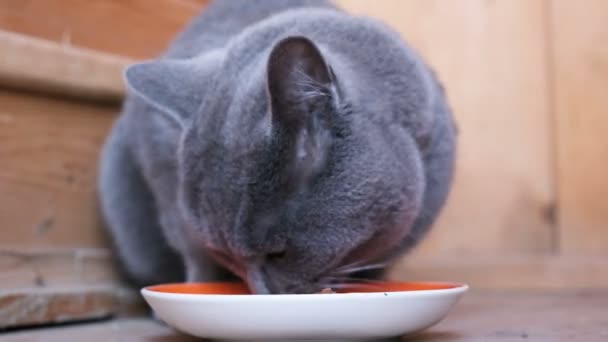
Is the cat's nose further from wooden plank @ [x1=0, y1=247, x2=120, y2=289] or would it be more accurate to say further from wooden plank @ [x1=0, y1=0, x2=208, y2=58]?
wooden plank @ [x1=0, y1=0, x2=208, y2=58]

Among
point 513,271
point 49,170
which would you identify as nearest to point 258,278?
point 49,170

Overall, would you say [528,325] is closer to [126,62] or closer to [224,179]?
[224,179]

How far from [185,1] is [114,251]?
641 millimetres

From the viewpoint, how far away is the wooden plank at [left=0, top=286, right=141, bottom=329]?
1.48 metres

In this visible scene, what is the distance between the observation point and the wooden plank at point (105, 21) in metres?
1.67

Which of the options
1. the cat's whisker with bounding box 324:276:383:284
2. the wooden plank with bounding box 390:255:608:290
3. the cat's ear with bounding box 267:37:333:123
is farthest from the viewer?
the wooden plank with bounding box 390:255:608:290

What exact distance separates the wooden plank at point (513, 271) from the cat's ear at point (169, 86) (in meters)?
0.77

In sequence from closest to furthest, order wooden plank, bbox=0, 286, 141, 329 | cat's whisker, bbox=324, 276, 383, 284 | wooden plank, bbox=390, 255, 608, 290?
1. cat's whisker, bbox=324, 276, 383, 284
2. wooden plank, bbox=0, 286, 141, 329
3. wooden plank, bbox=390, 255, 608, 290

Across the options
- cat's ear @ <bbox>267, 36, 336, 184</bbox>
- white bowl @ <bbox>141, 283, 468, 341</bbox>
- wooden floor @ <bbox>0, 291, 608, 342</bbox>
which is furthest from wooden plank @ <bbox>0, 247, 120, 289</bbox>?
cat's ear @ <bbox>267, 36, 336, 184</bbox>

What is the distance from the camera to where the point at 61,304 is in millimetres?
1557

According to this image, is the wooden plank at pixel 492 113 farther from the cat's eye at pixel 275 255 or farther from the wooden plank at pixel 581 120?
the cat's eye at pixel 275 255

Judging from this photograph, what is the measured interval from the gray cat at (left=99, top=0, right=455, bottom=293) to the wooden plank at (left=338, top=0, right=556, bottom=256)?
0.68 m

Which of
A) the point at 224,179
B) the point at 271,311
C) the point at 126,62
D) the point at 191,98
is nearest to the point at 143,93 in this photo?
the point at 191,98

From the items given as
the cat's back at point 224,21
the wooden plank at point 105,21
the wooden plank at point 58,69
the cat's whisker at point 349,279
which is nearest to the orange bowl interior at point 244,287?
the cat's whisker at point 349,279
